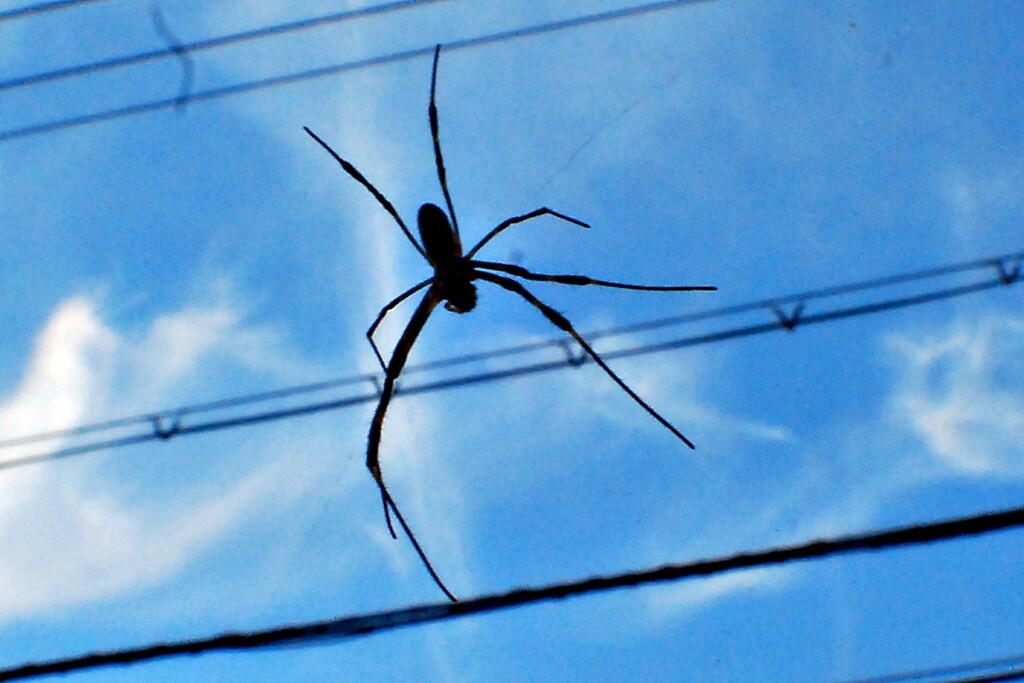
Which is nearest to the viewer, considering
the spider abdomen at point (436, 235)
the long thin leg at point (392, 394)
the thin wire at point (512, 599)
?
the thin wire at point (512, 599)

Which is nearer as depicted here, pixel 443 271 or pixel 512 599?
pixel 512 599

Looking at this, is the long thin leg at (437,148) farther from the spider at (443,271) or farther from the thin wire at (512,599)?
the thin wire at (512,599)

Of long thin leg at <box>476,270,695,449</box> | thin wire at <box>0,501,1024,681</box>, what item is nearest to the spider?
long thin leg at <box>476,270,695,449</box>

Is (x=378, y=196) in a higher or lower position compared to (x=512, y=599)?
higher

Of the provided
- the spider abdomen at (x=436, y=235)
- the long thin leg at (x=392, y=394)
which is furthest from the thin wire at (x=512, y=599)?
the spider abdomen at (x=436, y=235)

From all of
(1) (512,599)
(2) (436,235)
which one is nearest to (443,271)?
(2) (436,235)

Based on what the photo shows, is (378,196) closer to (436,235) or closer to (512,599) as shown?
(436,235)
